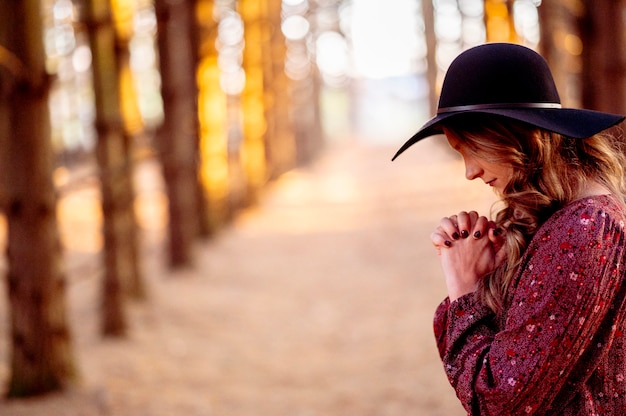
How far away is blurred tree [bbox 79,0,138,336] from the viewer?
303 inches

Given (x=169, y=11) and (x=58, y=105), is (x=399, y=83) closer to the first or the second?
(x=58, y=105)

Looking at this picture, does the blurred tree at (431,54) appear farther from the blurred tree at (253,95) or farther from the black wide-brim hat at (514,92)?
the black wide-brim hat at (514,92)

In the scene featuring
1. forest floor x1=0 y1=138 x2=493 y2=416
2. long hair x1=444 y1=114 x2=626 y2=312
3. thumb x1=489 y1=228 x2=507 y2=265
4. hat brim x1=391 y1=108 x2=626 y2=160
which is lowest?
forest floor x1=0 y1=138 x2=493 y2=416

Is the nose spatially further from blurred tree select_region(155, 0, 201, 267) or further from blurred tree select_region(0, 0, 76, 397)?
blurred tree select_region(155, 0, 201, 267)

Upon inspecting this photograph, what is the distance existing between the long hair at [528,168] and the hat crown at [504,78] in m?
0.05

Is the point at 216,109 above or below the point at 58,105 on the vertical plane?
below

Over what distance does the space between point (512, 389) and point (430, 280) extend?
8864 mm

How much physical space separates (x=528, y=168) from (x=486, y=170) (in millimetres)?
97

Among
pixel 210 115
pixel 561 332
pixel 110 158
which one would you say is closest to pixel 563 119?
pixel 561 332

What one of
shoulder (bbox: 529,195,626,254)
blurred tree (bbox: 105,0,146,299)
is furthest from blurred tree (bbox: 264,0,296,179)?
shoulder (bbox: 529,195,626,254)

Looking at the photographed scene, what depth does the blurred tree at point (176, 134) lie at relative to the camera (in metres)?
10.9

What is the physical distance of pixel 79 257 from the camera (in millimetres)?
13312

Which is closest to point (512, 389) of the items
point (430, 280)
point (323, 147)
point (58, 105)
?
point (430, 280)

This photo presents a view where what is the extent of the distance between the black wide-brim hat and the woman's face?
0.32 feet
